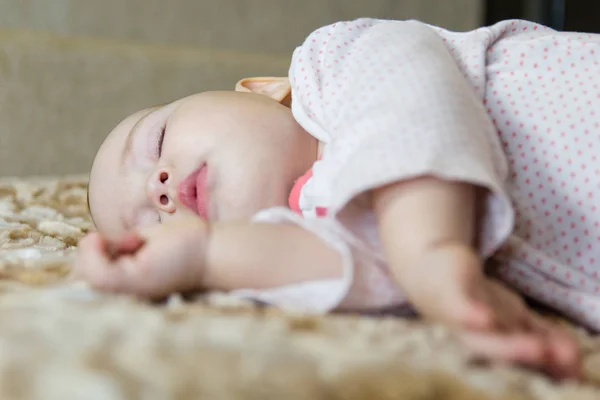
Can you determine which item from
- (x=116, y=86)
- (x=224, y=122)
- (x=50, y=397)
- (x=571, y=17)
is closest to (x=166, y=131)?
(x=224, y=122)

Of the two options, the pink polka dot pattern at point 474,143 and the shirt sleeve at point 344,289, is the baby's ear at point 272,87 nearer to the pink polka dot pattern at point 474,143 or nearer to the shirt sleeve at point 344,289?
the pink polka dot pattern at point 474,143

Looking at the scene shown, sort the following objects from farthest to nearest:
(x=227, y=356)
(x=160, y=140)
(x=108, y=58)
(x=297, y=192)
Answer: (x=108, y=58), (x=160, y=140), (x=297, y=192), (x=227, y=356)

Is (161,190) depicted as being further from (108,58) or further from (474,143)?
(108,58)

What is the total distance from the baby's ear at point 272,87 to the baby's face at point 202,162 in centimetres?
5

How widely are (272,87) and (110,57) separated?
944mm

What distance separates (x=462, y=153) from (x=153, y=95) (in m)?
1.44

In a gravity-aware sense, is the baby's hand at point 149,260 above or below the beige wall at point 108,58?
above

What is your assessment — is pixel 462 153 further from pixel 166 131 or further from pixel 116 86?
pixel 116 86

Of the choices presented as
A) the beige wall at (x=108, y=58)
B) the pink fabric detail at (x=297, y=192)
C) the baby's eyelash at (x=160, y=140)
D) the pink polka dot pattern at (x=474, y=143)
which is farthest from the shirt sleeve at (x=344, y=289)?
the beige wall at (x=108, y=58)

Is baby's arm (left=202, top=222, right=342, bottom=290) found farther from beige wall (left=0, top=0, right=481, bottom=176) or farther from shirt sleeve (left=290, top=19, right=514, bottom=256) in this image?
beige wall (left=0, top=0, right=481, bottom=176)

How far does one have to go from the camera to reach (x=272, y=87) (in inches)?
38.7

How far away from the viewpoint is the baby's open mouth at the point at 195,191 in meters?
0.76

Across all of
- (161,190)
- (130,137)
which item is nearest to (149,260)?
(161,190)

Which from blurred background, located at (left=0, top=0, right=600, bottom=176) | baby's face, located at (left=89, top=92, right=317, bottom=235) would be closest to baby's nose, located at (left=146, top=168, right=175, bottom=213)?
baby's face, located at (left=89, top=92, right=317, bottom=235)
